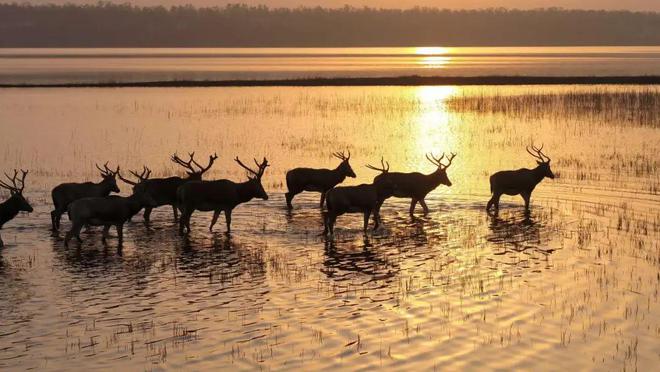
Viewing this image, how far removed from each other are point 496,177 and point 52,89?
61.8 m

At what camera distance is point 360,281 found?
1703 centimetres

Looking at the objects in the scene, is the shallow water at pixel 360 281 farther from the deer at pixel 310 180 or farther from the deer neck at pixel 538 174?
the deer neck at pixel 538 174

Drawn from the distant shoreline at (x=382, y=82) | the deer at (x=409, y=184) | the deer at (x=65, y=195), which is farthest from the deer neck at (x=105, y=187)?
the distant shoreline at (x=382, y=82)

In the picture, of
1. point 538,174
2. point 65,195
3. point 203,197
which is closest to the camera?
point 65,195

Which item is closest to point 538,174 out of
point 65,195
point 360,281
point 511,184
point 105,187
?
point 511,184

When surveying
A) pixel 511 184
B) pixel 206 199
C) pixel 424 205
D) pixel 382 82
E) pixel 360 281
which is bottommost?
pixel 360 281

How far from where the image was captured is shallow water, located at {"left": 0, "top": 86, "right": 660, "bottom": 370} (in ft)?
43.7

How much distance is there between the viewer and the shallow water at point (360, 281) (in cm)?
1331

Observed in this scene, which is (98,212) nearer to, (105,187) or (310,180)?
(105,187)

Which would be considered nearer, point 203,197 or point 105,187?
point 203,197

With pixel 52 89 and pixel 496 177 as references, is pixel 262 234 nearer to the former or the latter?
pixel 496 177

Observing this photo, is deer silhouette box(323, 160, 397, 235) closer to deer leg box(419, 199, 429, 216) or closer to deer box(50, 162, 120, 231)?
deer leg box(419, 199, 429, 216)

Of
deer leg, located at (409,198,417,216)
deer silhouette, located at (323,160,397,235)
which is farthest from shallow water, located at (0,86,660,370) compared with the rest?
deer silhouette, located at (323,160,397,235)

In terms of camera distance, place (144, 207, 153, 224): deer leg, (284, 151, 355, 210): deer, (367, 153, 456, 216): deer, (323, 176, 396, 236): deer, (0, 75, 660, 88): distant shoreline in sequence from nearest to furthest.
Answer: (323, 176, 396, 236): deer → (144, 207, 153, 224): deer leg → (367, 153, 456, 216): deer → (284, 151, 355, 210): deer → (0, 75, 660, 88): distant shoreline
